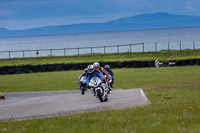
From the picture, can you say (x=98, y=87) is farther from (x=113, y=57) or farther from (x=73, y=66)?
(x=113, y=57)

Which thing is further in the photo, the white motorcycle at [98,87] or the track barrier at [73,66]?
the track barrier at [73,66]

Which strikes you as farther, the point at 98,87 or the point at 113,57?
the point at 113,57

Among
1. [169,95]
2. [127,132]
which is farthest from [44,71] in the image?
[127,132]

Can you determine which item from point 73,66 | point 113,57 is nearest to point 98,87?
point 73,66

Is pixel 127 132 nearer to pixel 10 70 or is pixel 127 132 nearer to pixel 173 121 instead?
pixel 173 121

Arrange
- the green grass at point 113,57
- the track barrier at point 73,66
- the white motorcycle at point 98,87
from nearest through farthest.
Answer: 1. the white motorcycle at point 98,87
2. the track barrier at point 73,66
3. the green grass at point 113,57

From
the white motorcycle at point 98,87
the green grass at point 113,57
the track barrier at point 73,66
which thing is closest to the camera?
the white motorcycle at point 98,87

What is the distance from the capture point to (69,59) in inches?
2365

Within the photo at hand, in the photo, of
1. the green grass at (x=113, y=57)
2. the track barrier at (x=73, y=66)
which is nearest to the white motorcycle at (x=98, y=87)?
the track barrier at (x=73, y=66)

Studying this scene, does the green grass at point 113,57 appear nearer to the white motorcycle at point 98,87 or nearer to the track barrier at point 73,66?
the track barrier at point 73,66

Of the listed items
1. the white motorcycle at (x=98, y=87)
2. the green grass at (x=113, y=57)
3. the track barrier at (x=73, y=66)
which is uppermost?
the green grass at (x=113, y=57)

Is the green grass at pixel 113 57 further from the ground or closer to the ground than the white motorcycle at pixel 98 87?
further from the ground

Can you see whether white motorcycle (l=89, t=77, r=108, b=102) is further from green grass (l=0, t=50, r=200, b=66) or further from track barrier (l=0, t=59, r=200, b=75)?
green grass (l=0, t=50, r=200, b=66)

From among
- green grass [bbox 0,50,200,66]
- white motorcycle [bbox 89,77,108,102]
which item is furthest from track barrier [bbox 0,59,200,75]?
white motorcycle [bbox 89,77,108,102]
